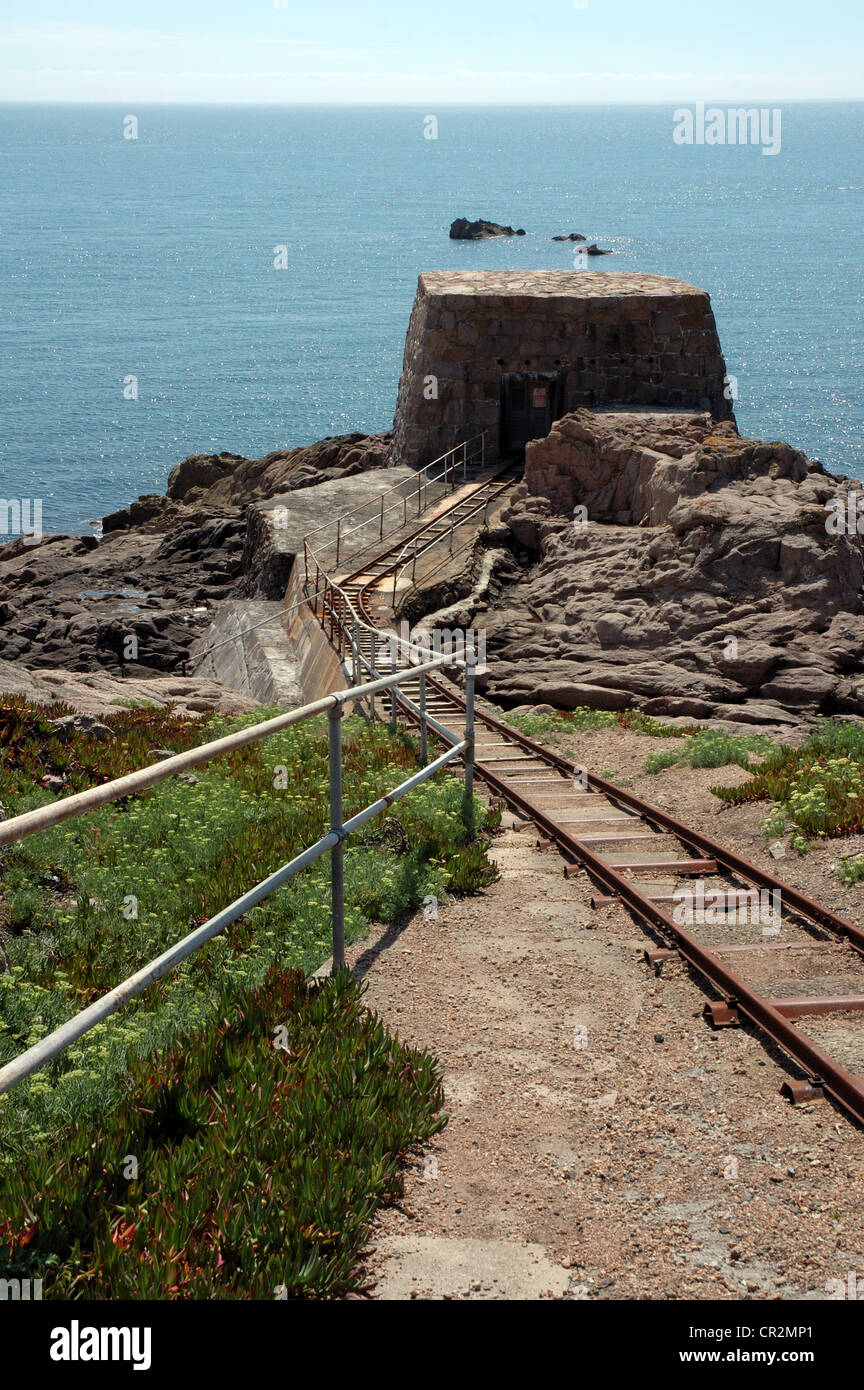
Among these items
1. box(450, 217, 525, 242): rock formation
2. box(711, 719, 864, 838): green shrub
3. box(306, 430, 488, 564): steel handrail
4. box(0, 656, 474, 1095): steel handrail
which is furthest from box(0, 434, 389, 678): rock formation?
box(450, 217, 525, 242): rock formation

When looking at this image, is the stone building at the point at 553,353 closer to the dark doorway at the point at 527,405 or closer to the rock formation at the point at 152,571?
the dark doorway at the point at 527,405

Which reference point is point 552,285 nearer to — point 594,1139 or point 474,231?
point 594,1139

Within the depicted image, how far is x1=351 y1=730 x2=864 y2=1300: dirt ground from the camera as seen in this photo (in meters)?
4.07

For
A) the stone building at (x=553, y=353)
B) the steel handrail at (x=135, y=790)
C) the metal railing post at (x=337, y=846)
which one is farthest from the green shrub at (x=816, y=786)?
the stone building at (x=553, y=353)

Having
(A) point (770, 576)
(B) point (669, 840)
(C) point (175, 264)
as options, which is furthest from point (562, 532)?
(C) point (175, 264)

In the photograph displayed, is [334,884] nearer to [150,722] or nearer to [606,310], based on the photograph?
Result: [150,722]

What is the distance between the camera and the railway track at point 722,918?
5844 millimetres

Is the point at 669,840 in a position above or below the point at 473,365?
below

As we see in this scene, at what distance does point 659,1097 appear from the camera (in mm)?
5270

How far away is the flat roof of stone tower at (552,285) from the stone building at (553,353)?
5cm

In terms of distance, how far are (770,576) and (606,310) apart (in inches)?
522

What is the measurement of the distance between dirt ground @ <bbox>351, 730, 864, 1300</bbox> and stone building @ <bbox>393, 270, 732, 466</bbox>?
26108 millimetres

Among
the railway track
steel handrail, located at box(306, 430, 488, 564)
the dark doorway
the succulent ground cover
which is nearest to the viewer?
the succulent ground cover

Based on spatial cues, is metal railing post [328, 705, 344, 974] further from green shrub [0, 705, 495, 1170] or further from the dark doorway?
the dark doorway
